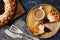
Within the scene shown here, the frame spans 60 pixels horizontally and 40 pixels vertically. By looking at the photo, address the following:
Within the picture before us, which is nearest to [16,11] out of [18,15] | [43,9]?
[18,15]

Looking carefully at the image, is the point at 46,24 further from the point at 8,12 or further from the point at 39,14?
the point at 8,12

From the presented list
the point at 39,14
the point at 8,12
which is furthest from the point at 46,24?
the point at 8,12

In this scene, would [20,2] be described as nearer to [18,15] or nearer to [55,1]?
[18,15]

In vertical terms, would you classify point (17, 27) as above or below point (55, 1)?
below
